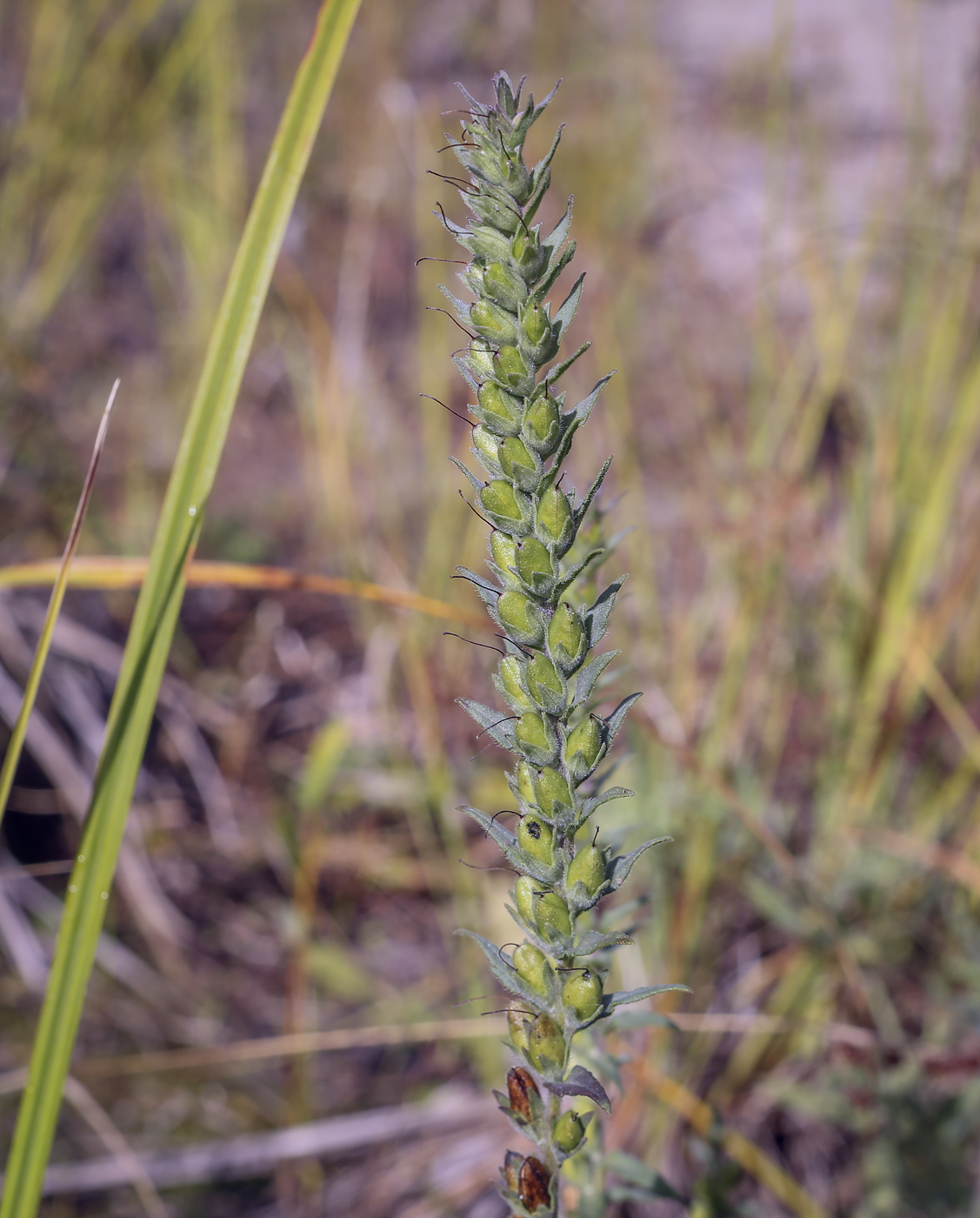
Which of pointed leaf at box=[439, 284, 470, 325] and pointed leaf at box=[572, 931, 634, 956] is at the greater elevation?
pointed leaf at box=[439, 284, 470, 325]

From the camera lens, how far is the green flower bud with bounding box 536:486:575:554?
0.44 meters

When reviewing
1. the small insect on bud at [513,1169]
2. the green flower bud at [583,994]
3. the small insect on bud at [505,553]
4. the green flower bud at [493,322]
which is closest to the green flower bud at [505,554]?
the small insect on bud at [505,553]

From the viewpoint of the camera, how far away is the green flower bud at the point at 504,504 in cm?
45

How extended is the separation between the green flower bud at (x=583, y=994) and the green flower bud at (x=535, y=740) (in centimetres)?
11

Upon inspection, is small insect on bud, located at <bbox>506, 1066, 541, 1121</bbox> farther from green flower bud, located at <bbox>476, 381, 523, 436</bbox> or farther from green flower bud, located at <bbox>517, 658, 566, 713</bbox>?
→ green flower bud, located at <bbox>476, 381, 523, 436</bbox>

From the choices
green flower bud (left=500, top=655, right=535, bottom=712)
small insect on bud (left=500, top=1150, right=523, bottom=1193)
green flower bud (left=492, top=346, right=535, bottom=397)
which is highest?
green flower bud (left=492, top=346, right=535, bottom=397)

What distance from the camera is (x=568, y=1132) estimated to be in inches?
18.1

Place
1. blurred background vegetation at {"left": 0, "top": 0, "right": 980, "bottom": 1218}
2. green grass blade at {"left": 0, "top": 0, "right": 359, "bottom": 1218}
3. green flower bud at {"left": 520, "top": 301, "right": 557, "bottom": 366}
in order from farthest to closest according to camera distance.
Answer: blurred background vegetation at {"left": 0, "top": 0, "right": 980, "bottom": 1218} → green grass blade at {"left": 0, "top": 0, "right": 359, "bottom": 1218} → green flower bud at {"left": 520, "top": 301, "right": 557, "bottom": 366}

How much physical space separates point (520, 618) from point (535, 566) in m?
0.03

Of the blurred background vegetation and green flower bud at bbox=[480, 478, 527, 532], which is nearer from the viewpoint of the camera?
green flower bud at bbox=[480, 478, 527, 532]

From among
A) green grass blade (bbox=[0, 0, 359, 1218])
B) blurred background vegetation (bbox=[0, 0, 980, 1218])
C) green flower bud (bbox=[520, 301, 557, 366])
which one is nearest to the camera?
green flower bud (bbox=[520, 301, 557, 366])

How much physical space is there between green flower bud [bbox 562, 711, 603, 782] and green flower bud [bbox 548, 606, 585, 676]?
2cm

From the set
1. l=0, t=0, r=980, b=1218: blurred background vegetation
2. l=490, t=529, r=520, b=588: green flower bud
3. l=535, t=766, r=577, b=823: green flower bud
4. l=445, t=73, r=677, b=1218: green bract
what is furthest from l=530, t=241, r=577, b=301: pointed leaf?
l=0, t=0, r=980, b=1218: blurred background vegetation

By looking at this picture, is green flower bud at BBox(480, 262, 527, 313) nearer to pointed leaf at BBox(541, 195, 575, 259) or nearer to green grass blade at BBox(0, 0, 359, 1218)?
pointed leaf at BBox(541, 195, 575, 259)
